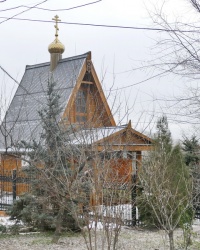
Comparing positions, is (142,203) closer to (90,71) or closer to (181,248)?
(181,248)

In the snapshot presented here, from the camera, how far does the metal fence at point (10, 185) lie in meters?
12.3

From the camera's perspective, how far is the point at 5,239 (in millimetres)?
8945

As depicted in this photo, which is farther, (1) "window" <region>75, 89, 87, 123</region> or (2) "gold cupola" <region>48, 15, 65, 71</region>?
(2) "gold cupola" <region>48, 15, 65, 71</region>

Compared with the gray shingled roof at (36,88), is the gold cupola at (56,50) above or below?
above

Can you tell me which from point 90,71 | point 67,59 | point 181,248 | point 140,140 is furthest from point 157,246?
point 67,59

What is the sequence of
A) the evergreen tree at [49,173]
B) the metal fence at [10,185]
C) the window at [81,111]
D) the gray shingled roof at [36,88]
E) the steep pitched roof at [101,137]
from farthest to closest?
the gray shingled roof at [36,88] < the metal fence at [10,185] < the window at [81,111] < the evergreen tree at [49,173] < the steep pitched roof at [101,137]

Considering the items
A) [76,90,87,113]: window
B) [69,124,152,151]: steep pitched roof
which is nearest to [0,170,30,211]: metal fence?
[76,90,87,113]: window

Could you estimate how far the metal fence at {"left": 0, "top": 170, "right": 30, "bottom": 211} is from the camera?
12.3m

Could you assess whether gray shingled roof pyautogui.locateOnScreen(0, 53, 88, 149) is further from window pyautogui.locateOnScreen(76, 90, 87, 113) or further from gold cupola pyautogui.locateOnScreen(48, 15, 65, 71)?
window pyautogui.locateOnScreen(76, 90, 87, 113)

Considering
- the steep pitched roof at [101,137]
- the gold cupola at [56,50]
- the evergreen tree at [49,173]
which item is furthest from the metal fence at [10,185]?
the gold cupola at [56,50]

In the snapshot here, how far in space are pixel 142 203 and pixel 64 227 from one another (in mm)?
2007

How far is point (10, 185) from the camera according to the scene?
13680mm

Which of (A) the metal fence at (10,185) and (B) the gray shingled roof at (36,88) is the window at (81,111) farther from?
(A) the metal fence at (10,185)

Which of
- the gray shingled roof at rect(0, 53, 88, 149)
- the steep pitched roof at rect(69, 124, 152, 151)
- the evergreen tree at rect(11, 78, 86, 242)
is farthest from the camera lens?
the gray shingled roof at rect(0, 53, 88, 149)
